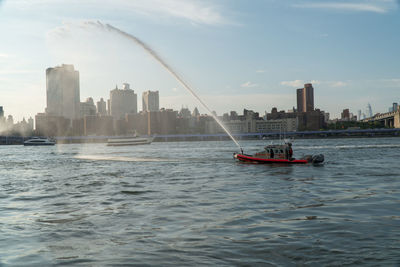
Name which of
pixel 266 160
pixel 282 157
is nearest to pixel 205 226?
pixel 282 157

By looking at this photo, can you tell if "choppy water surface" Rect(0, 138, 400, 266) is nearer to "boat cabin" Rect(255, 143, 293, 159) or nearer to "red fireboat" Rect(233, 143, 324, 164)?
"red fireboat" Rect(233, 143, 324, 164)

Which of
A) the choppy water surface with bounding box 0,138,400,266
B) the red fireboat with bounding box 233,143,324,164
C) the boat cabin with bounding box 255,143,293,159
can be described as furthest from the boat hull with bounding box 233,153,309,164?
the choppy water surface with bounding box 0,138,400,266

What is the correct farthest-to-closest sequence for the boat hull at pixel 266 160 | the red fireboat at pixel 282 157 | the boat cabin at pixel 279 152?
1. the boat cabin at pixel 279 152
2. the boat hull at pixel 266 160
3. the red fireboat at pixel 282 157

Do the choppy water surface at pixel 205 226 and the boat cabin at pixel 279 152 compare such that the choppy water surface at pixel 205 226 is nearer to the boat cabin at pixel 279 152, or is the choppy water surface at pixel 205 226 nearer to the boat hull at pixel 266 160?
the boat hull at pixel 266 160

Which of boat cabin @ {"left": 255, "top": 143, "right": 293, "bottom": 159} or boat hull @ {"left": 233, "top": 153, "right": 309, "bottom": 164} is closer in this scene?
boat hull @ {"left": 233, "top": 153, "right": 309, "bottom": 164}

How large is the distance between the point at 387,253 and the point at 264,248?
4.84 meters

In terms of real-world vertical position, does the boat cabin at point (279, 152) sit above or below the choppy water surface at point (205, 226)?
above

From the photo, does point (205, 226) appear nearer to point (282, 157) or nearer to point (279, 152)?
point (282, 157)

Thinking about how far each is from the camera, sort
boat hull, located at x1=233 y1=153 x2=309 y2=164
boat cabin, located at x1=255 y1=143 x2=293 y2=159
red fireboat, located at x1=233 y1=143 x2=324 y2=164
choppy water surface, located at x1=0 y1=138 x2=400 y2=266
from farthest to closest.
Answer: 1. boat cabin, located at x1=255 y1=143 x2=293 y2=159
2. boat hull, located at x1=233 y1=153 x2=309 y2=164
3. red fireboat, located at x1=233 y1=143 x2=324 y2=164
4. choppy water surface, located at x1=0 y1=138 x2=400 y2=266

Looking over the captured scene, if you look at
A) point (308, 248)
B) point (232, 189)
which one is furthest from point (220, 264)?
point (232, 189)

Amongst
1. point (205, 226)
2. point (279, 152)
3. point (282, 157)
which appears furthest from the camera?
point (279, 152)

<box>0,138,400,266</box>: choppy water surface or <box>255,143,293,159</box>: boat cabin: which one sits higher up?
<box>255,143,293,159</box>: boat cabin

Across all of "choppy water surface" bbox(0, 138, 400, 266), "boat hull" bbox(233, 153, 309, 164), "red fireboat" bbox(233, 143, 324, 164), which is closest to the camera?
"choppy water surface" bbox(0, 138, 400, 266)

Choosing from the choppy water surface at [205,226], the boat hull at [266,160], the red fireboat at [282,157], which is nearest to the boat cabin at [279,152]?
the red fireboat at [282,157]
